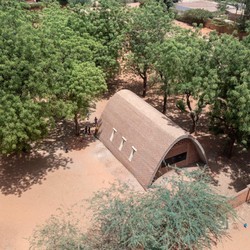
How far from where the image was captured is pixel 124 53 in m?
36.6

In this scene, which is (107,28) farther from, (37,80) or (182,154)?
(182,154)

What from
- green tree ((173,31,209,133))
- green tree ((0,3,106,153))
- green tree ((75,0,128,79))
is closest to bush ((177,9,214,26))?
green tree ((75,0,128,79))

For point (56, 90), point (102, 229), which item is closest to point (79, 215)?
point (102, 229)

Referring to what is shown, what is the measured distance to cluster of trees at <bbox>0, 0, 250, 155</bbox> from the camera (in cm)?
2217

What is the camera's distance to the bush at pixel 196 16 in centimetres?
6500

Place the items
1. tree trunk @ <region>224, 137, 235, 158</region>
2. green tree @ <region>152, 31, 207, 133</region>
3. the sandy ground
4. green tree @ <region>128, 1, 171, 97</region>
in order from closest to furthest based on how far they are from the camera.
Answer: the sandy ground
green tree @ <region>152, 31, 207, 133</region>
tree trunk @ <region>224, 137, 235, 158</region>
green tree @ <region>128, 1, 171, 97</region>

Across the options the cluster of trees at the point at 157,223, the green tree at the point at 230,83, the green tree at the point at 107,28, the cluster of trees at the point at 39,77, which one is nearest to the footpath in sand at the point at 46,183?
the cluster of trees at the point at 39,77

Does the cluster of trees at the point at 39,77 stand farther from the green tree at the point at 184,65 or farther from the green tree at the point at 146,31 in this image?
the green tree at the point at 184,65

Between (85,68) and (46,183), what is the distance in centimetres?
1032

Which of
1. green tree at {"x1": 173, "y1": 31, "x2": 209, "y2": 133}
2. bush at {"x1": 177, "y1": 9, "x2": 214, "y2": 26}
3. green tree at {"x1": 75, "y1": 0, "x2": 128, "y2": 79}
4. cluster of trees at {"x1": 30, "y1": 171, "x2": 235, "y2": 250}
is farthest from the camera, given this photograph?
bush at {"x1": 177, "y1": 9, "x2": 214, "y2": 26}

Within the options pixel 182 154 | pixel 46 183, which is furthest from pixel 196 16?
pixel 46 183

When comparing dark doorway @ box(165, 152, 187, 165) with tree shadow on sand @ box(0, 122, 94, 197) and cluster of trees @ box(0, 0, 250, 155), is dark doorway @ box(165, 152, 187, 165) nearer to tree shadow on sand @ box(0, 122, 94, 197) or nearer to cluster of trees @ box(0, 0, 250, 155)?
cluster of trees @ box(0, 0, 250, 155)

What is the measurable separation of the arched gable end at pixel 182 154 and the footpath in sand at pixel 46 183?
2572 mm

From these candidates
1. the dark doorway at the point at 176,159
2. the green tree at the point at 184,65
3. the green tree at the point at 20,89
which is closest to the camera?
the green tree at the point at 20,89
